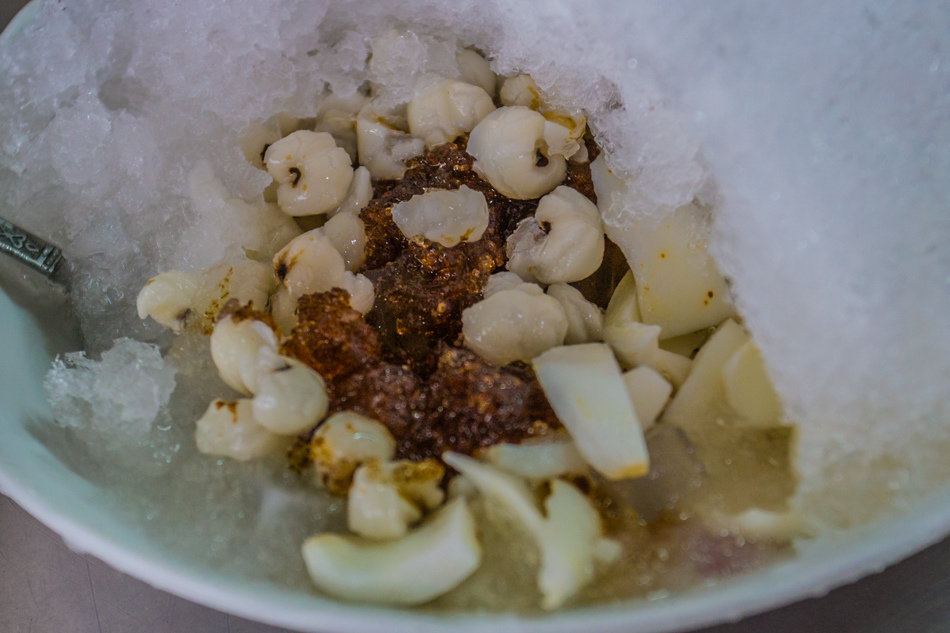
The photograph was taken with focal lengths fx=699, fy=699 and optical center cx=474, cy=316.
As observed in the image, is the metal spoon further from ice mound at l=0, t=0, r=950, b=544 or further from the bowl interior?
the bowl interior

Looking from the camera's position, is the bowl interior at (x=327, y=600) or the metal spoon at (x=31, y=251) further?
the metal spoon at (x=31, y=251)

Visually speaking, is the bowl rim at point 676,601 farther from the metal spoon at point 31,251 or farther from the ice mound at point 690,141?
the metal spoon at point 31,251

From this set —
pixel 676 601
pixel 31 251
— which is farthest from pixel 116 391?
pixel 676 601

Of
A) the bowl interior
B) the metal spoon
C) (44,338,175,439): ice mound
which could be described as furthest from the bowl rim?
the metal spoon

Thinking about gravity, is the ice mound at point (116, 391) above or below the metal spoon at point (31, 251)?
below

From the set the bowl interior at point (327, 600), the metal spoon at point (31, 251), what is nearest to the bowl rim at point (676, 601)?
the bowl interior at point (327, 600)

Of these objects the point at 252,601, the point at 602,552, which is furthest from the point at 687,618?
the point at 252,601
